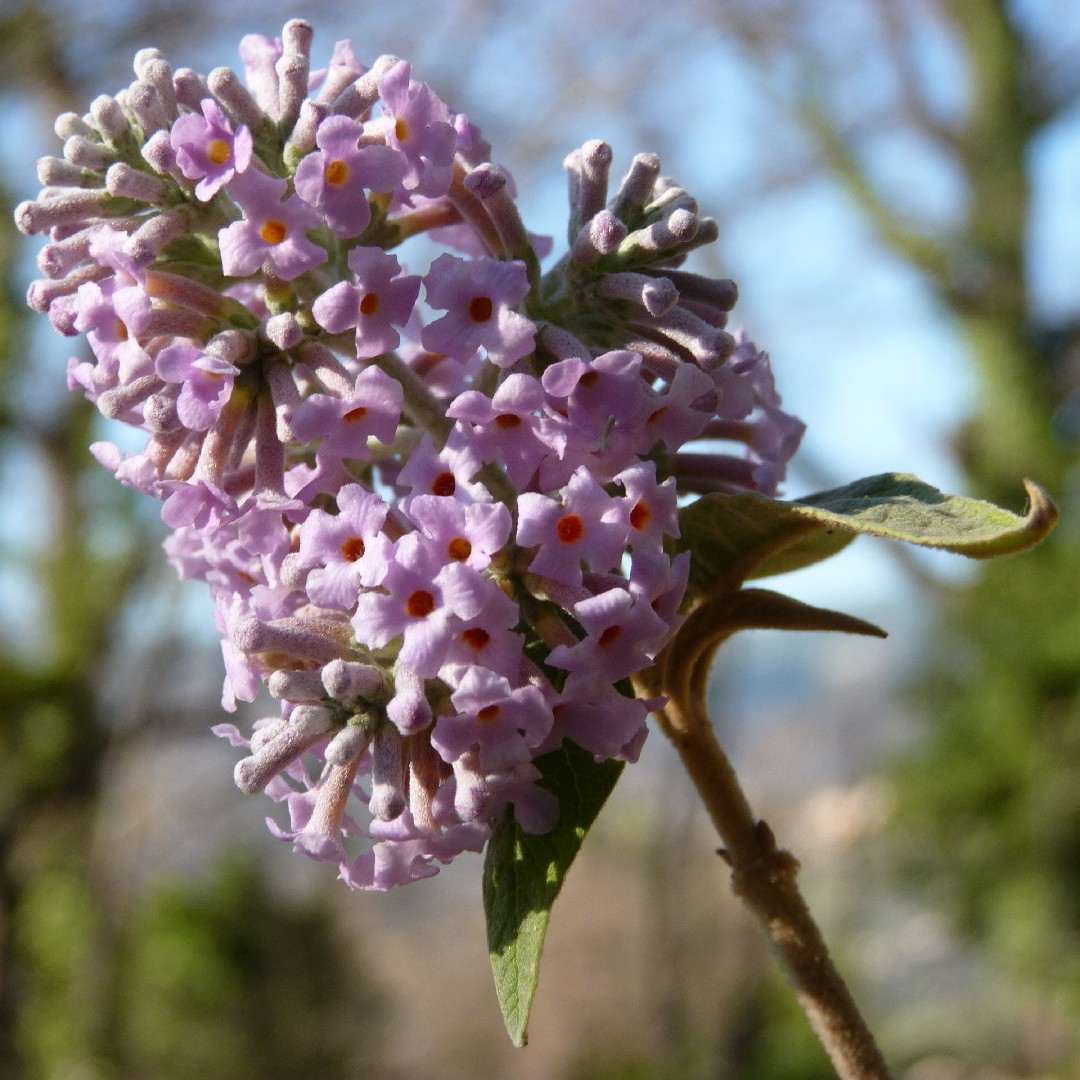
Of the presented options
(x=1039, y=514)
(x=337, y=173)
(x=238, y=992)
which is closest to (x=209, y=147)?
(x=337, y=173)

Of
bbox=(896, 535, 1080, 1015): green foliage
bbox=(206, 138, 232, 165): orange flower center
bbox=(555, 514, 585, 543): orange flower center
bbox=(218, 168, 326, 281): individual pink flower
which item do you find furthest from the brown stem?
bbox=(896, 535, 1080, 1015): green foliage

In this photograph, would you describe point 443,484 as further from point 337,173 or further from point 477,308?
point 337,173

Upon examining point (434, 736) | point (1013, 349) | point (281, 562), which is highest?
point (1013, 349)

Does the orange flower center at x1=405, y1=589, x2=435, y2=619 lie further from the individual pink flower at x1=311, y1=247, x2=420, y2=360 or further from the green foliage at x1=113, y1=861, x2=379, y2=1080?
the green foliage at x1=113, y1=861, x2=379, y2=1080

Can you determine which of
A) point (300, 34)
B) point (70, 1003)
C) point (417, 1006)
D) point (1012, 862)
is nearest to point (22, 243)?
point (70, 1003)

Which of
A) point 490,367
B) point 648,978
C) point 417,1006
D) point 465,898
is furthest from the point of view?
point 465,898

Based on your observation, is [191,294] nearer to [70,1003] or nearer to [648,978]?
[70,1003]

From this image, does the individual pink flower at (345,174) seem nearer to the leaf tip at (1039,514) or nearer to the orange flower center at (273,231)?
the orange flower center at (273,231)
